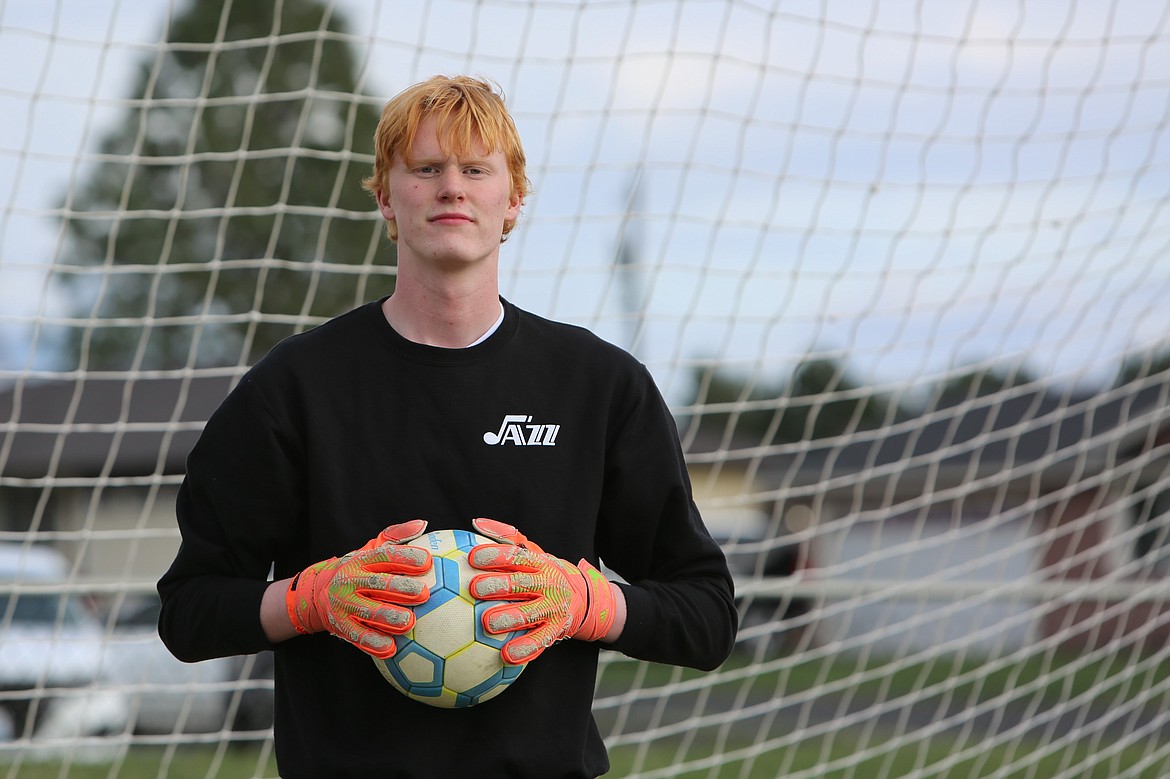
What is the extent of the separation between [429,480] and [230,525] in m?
0.33

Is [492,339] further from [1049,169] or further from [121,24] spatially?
[1049,169]

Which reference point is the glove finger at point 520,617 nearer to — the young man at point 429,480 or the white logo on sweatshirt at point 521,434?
the young man at point 429,480

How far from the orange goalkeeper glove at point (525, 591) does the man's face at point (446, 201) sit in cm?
43

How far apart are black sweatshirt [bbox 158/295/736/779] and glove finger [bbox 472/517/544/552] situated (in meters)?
0.09

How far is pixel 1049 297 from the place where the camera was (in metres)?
5.00

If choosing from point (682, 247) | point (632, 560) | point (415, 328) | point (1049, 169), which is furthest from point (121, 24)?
point (1049, 169)

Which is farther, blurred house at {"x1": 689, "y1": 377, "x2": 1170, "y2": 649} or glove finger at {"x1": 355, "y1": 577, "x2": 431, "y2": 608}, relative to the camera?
blurred house at {"x1": 689, "y1": 377, "x2": 1170, "y2": 649}

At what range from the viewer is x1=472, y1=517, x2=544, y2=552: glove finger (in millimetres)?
1886

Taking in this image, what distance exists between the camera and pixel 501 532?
1.89 meters

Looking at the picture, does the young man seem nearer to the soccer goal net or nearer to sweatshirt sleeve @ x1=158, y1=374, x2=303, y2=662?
sweatshirt sleeve @ x1=158, y1=374, x2=303, y2=662

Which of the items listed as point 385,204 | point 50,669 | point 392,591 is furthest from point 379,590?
point 50,669

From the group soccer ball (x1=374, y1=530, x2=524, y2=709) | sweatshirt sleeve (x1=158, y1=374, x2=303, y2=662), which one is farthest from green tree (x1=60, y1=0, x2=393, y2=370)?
soccer ball (x1=374, y1=530, x2=524, y2=709)

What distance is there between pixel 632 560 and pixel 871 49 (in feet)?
10.0

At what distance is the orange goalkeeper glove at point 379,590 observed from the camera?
181 centimetres
